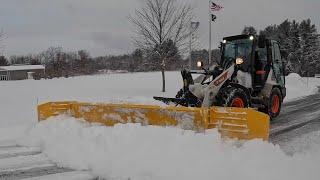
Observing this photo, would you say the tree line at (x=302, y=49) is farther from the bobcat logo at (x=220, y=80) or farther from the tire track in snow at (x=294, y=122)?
the bobcat logo at (x=220, y=80)

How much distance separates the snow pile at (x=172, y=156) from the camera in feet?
20.0

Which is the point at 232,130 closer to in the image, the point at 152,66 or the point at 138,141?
the point at 138,141

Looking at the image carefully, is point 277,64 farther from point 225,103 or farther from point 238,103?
point 225,103

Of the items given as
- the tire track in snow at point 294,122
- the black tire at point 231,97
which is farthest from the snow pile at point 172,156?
the black tire at point 231,97

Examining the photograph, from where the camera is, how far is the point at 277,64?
13.2 m

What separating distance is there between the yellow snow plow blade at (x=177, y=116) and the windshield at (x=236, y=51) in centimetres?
437

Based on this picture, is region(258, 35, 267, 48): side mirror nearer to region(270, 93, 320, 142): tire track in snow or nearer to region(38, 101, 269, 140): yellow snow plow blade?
region(270, 93, 320, 142): tire track in snow

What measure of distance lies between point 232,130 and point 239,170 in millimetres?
1121

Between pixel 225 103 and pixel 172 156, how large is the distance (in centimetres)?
382

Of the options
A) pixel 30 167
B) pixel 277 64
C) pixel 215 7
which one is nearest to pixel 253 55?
pixel 277 64

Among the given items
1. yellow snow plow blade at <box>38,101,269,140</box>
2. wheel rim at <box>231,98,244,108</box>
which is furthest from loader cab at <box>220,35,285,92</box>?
yellow snow plow blade at <box>38,101,269,140</box>

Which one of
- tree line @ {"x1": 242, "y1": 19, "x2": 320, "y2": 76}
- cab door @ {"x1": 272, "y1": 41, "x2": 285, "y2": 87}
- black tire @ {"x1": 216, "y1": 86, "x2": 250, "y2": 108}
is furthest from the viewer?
tree line @ {"x1": 242, "y1": 19, "x2": 320, "y2": 76}

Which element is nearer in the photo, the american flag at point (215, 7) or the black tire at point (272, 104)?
the black tire at point (272, 104)

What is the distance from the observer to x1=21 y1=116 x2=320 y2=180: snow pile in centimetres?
610
